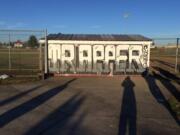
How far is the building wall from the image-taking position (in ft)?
71.8

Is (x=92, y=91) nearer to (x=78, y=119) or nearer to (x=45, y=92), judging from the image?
(x=45, y=92)

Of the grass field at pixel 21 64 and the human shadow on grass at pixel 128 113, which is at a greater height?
the grass field at pixel 21 64

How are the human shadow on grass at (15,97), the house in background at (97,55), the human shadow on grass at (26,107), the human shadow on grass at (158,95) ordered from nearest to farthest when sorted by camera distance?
the human shadow on grass at (26,107)
the human shadow on grass at (158,95)
the human shadow on grass at (15,97)
the house in background at (97,55)

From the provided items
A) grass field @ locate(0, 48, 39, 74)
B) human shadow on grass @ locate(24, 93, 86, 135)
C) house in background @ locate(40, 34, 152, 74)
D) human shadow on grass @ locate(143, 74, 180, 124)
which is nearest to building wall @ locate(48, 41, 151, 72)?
house in background @ locate(40, 34, 152, 74)

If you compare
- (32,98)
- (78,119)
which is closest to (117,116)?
(78,119)

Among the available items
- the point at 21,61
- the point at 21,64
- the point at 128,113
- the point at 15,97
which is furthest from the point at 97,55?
the point at 21,61

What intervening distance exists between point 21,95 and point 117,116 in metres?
4.77

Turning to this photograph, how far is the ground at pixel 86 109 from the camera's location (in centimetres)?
849

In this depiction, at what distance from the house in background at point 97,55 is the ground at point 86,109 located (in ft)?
16.0

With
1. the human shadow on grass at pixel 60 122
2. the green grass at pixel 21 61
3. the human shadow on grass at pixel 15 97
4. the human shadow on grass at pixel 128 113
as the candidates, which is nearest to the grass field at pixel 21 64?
the green grass at pixel 21 61

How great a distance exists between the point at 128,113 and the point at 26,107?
9.89ft

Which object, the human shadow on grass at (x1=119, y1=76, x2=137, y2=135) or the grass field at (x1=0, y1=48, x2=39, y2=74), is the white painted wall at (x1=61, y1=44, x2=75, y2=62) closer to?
the grass field at (x1=0, y1=48, x2=39, y2=74)

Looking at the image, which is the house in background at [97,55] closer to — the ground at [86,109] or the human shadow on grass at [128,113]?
the ground at [86,109]

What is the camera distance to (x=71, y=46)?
22.0 m
